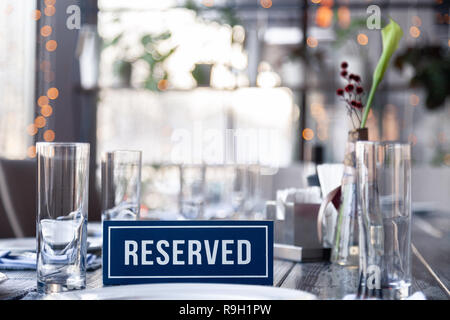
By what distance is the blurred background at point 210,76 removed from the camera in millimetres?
3969

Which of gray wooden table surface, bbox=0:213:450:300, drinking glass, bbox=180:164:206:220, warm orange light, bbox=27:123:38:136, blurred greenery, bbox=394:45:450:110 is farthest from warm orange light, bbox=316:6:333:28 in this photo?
gray wooden table surface, bbox=0:213:450:300

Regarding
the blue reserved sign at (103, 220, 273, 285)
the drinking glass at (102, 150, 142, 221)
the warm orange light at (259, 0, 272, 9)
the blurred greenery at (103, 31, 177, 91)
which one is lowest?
the blue reserved sign at (103, 220, 273, 285)

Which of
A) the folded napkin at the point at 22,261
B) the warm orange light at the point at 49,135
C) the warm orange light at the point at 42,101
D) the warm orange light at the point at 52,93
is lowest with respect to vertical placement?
the folded napkin at the point at 22,261

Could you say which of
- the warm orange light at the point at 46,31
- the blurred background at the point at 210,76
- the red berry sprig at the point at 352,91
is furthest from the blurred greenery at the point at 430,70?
the red berry sprig at the point at 352,91

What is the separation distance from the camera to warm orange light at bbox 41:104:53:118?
405cm

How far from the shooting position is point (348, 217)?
1.14m

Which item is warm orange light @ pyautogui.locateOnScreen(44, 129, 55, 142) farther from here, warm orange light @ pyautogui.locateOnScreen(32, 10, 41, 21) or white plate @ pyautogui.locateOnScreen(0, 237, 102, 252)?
white plate @ pyautogui.locateOnScreen(0, 237, 102, 252)

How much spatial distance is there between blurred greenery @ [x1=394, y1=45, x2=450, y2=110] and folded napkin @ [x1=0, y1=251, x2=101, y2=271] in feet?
10.7

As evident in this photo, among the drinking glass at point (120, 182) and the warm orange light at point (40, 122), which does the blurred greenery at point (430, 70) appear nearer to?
the warm orange light at point (40, 122)

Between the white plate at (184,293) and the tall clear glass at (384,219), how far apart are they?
0.30ft

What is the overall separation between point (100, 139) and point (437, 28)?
2.56 metres

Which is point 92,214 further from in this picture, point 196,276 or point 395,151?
point 395,151

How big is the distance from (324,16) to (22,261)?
345 cm

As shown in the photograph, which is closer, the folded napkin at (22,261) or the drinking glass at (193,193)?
the folded napkin at (22,261)
